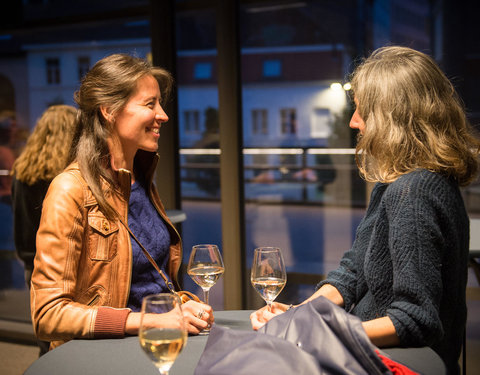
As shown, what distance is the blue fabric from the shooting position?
1744 mm

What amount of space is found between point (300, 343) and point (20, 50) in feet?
15.3

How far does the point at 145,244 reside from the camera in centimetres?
184

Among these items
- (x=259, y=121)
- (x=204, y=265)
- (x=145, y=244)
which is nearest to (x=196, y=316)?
(x=204, y=265)

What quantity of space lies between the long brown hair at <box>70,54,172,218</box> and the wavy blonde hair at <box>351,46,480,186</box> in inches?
32.6

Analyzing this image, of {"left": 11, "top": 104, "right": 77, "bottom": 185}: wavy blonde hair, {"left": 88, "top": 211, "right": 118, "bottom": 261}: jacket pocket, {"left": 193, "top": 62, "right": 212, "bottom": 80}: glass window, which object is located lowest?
{"left": 88, "top": 211, "right": 118, "bottom": 261}: jacket pocket

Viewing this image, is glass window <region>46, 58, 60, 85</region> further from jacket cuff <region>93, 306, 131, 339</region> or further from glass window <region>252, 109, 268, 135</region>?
jacket cuff <region>93, 306, 131, 339</region>

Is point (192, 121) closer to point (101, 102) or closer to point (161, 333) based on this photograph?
point (101, 102)

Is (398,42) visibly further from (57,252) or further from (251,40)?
(57,252)

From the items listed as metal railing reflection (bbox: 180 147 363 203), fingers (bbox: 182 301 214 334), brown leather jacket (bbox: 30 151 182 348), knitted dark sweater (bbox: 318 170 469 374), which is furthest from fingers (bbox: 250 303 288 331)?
metal railing reflection (bbox: 180 147 363 203)

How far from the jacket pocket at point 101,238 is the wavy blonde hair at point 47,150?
4.68 ft

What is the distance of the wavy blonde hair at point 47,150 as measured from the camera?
9.75 ft

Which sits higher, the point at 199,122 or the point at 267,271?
the point at 199,122

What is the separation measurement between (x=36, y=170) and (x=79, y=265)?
1530 mm

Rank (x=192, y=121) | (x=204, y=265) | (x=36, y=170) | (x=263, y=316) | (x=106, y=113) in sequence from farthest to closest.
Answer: (x=192, y=121) → (x=36, y=170) → (x=106, y=113) → (x=204, y=265) → (x=263, y=316)
